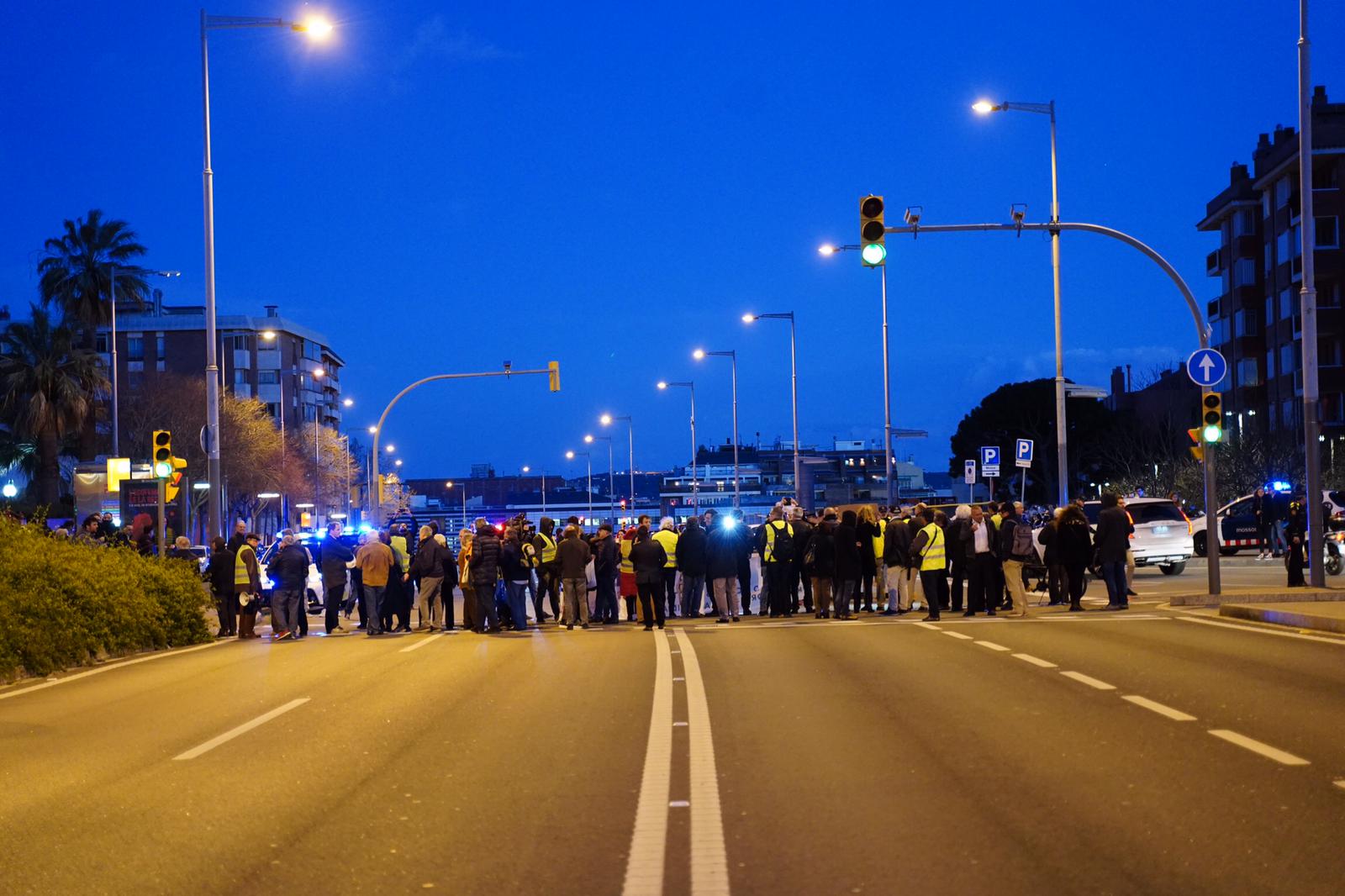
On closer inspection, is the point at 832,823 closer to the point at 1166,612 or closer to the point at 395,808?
the point at 395,808

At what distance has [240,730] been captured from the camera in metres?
11.5

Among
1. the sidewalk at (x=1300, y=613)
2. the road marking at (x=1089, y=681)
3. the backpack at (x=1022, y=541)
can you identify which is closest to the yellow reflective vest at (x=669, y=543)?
the backpack at (x=1022, y=541)

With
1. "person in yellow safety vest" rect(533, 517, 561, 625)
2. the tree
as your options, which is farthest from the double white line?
the tree

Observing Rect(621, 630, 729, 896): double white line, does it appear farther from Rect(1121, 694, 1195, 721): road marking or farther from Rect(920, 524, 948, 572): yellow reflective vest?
Rect(920, 524, 948, 572): yellow reflective vest

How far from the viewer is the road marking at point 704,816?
20.7 ft

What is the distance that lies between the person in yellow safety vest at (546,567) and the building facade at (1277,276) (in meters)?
45.5

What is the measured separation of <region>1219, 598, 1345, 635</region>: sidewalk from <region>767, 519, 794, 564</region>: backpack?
6.91 m

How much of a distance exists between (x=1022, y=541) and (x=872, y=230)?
17.2 feet

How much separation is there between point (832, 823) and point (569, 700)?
19.2 feet

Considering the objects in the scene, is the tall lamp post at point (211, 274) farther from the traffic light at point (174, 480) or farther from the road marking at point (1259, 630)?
the road marking at point (1259, 630)

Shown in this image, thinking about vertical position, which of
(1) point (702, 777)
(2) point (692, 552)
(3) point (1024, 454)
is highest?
(3) point (1024, 454)

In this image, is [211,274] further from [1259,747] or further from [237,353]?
[237,353]

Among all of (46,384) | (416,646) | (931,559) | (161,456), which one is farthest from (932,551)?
(46,384)

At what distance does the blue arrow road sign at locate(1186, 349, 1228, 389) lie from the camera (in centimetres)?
2270
